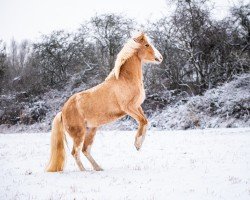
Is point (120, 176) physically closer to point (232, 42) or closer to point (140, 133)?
point (140, 133)

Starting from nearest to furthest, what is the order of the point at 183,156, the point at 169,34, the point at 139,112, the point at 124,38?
1. the point at 139,112
2. the point at 183,156
3. the point at 169,34
4. the point at 124,38

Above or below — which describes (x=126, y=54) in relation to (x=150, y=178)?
above

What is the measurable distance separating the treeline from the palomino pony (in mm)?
13349

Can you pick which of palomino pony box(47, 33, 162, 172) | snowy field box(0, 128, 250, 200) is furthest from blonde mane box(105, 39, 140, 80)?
snowy field box(0, 128, 250, 200)

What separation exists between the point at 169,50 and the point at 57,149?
15981mm

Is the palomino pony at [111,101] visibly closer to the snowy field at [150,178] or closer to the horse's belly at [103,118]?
the horse's belly at [103,118]

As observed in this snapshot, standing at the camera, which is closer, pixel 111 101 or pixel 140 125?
pixel 140 125

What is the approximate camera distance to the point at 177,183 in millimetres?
5316

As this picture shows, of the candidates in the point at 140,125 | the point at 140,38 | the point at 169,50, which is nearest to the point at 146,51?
the point at 140,38

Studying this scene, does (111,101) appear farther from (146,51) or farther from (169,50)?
(169,50)

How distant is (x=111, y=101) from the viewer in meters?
6.91

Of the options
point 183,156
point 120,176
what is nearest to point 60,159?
point 120,176

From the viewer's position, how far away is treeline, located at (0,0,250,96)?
65.8 feet

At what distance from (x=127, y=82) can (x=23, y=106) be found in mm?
22196
